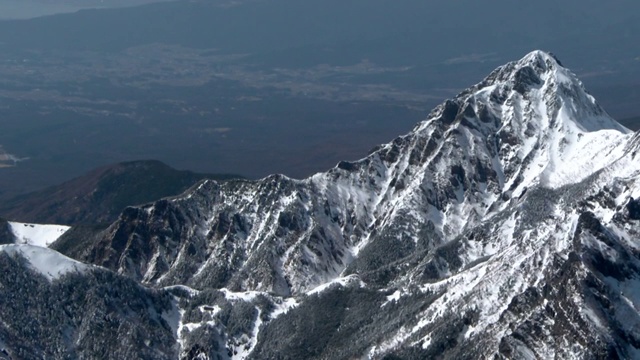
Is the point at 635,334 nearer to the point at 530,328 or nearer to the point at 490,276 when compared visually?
the point at 530,328

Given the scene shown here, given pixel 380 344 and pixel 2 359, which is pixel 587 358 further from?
pixel 2 359

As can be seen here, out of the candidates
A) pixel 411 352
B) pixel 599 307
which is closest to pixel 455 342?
pixel 411 352

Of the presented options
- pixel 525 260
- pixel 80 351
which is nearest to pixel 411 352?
pixel 525 260

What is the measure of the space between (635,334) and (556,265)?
16.0 metres

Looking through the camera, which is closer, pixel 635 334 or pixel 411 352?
pixel 635 334

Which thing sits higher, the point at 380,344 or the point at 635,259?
the point at 635,259

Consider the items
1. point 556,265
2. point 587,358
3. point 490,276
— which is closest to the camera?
point 587,358

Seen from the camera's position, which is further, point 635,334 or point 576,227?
point 576,227

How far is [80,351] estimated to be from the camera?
199750 mm

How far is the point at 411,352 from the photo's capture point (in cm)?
18450

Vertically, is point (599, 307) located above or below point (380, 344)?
above

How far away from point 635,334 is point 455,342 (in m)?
26.1

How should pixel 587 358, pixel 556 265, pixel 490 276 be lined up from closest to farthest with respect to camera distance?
pixel 587 358 < pixel 556 265 < pixel 490 276

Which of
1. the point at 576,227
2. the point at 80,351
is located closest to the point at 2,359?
the point at 80,351
